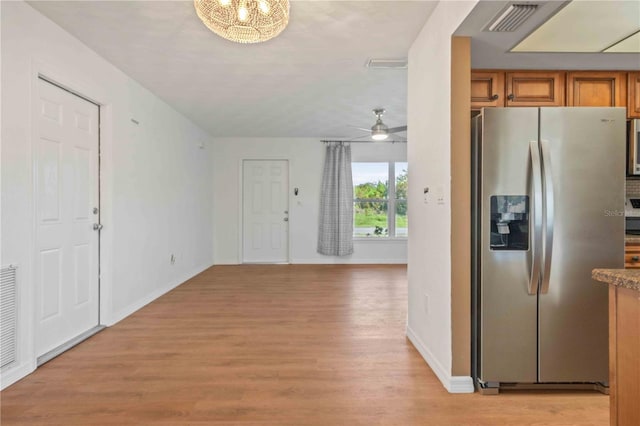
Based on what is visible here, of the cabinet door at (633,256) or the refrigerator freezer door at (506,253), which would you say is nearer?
the refrigerator freezer door at (506,253)

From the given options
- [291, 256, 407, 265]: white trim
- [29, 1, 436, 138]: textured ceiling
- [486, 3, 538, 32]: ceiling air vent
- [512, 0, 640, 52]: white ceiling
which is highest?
[29, 1, 436, 138]: textured ceiling

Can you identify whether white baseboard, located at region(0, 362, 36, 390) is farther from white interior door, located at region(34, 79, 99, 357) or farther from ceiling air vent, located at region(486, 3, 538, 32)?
ceiling air vent, located at region(486, 3, 538, 32)

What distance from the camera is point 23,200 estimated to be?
2.26 meters

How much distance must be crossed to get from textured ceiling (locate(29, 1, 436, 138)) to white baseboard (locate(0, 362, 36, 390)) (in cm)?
238

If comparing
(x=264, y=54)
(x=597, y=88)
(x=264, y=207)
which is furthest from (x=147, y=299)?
(x=597, y=88)

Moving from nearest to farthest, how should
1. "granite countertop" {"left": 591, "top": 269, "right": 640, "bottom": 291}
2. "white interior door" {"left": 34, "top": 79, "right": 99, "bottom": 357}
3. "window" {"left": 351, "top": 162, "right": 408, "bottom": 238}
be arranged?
"granite countertop" {"left": 591, "top": 269, "right": 640, "bottom": 291} → "white interior door" {"left": 34, "top": 79, "right": 99, "bottom": 357} → "window" {"left": 351, "top": 162, "right": 408, "bottom": 238}

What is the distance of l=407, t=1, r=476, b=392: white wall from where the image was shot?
2129 mm

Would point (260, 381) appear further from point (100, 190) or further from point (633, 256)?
point (633, 256)

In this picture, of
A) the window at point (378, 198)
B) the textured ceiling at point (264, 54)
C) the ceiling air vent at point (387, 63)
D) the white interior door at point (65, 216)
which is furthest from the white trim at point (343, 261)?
the ceiling air vent at point (387, 63)

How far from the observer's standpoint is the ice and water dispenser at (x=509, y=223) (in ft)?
6.67

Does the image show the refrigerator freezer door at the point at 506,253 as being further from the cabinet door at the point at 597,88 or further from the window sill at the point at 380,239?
the window sill at the point at 380,239

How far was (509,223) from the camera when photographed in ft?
6.73

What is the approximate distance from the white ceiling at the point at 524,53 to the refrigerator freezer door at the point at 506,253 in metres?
0.48

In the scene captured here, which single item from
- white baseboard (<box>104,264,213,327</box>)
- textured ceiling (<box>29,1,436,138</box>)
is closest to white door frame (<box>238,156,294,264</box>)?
white baseboard (<box>104,264,213,327</box>)
